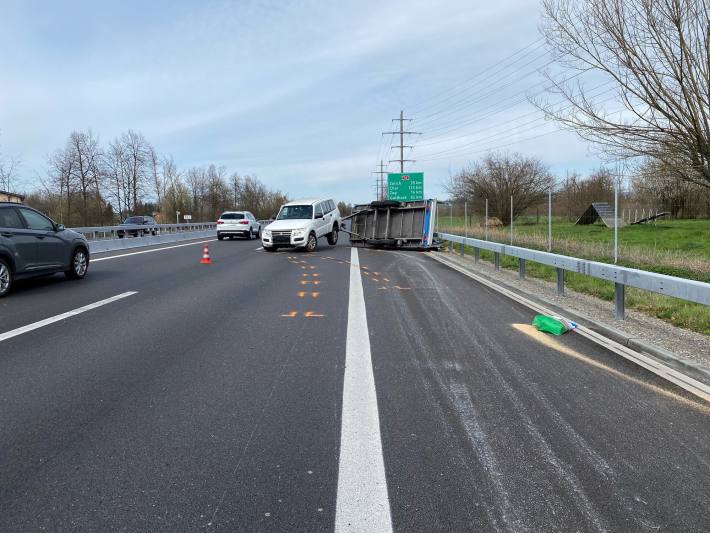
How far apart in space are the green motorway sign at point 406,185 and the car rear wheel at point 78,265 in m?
29.2

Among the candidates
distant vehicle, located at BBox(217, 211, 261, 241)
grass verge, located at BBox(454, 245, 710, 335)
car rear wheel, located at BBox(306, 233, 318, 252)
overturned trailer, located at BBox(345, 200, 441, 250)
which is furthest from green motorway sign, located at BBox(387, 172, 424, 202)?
grass verge, located at BBox(454, 245, 710, 335)

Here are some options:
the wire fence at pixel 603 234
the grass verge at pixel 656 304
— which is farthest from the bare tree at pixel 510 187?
the grass verge at pixel 656 304

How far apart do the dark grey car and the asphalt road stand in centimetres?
328

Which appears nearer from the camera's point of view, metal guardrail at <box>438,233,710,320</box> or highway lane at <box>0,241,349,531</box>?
highway lane at <box>0,241,349,531</box>

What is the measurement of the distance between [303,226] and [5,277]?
12.2 meters

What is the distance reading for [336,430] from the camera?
370cm

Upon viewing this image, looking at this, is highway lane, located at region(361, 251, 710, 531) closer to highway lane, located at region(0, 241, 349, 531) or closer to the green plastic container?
the green plastic container

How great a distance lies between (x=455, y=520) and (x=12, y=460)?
2654 millimetres

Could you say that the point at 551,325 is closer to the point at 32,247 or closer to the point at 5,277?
the point at 5,277

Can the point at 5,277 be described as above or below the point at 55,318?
above

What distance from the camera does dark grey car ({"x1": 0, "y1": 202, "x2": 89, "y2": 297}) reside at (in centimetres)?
942

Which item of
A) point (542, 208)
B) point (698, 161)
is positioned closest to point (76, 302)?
point (698, 161)

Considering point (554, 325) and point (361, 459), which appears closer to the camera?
point (361, 459)

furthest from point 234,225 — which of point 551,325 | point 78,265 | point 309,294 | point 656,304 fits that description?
point 551,325
